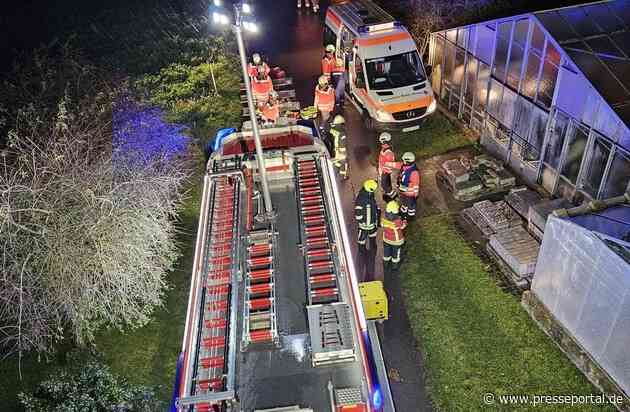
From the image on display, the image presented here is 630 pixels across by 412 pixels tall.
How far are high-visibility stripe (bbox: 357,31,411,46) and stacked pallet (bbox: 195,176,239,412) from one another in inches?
258

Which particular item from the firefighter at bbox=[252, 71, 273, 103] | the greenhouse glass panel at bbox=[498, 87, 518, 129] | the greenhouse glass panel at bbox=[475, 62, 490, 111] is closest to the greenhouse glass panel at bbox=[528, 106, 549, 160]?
the greenhouse glass panel at bbox=[498, 87, 518, 129]

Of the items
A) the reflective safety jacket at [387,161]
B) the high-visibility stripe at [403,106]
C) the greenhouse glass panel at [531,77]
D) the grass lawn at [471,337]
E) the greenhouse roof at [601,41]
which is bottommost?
the grass lawn at [471,337]

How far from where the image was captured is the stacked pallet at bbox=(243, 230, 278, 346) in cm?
663

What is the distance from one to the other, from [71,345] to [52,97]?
10.3 metres

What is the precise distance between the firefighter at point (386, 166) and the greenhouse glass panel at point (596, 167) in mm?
3747

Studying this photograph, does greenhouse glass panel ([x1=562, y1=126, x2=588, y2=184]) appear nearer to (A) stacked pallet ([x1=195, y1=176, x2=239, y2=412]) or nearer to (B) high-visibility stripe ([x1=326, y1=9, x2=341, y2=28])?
(A) stacked pallet ([x1=195, y1=176, x2=239, y2=412])

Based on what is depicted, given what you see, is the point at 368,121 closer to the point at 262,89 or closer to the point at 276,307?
the point at 262,89

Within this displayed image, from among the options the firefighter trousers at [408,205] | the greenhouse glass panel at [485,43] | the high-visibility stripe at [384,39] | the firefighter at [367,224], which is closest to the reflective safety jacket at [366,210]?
the firefighter at [367,224]

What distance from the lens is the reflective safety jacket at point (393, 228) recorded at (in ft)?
31.5

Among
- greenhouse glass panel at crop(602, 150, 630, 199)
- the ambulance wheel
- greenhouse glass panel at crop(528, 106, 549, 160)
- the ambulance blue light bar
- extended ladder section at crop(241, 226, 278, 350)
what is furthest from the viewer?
the ambulance blue light bar

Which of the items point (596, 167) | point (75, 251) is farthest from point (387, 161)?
point (75, 251)

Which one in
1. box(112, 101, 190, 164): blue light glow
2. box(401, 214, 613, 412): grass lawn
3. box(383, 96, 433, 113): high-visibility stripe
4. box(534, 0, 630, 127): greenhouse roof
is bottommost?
box(401, 214, 613, 412): grass lawn

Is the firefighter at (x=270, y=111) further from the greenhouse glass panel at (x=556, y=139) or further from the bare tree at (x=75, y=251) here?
the greenhouse glass panel at (x=556, y=139)

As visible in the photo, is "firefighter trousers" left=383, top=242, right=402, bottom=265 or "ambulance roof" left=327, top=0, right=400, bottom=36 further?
"ambulance roof" left=327, top=0, right=400, bottom=36
